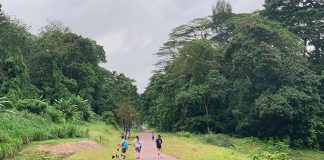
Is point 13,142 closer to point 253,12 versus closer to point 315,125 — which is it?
point 315,125

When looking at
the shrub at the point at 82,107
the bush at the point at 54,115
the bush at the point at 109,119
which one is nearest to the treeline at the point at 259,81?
the bush at the point at 109,119

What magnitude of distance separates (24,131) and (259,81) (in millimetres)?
28748

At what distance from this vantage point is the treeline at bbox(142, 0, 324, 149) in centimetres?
4941

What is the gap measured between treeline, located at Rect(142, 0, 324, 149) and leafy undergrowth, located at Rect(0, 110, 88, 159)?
20.5 m

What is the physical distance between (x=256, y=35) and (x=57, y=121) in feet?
78.8

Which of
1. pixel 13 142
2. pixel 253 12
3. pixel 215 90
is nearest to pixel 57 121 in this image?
pixel 13 142

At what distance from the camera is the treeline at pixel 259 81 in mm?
49406

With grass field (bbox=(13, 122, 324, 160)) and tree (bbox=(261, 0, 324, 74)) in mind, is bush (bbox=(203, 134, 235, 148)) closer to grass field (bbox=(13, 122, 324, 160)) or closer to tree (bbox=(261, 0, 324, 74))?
grass field (bbox=(13, 122, 324, 160))

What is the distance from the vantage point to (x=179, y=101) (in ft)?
191

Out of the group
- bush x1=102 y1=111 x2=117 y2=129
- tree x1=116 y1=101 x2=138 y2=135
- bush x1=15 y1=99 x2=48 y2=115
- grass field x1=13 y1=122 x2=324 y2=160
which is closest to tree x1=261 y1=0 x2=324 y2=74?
grass field x1=13 y1=122 x2=324 y2=160

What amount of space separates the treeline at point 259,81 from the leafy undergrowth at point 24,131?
20.5m

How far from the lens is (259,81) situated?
52281 millimetres

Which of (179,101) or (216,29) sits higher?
(216,29)

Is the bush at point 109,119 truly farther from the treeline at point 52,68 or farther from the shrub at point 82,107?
the shrub at point 82,107
